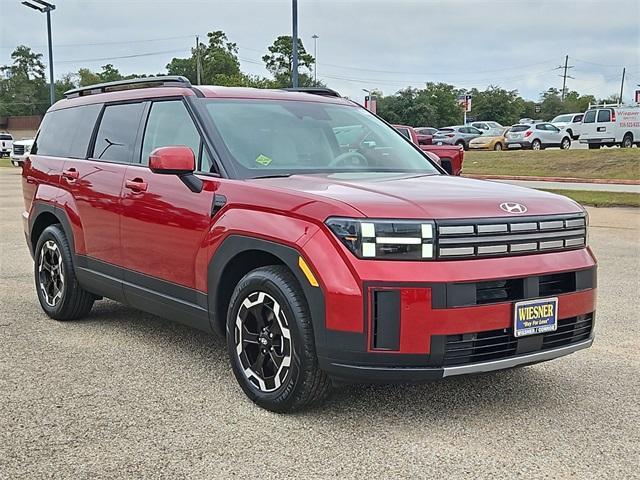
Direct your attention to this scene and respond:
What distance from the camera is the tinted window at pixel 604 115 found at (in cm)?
3322

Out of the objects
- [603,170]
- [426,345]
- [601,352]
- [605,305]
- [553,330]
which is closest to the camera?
[426,345]

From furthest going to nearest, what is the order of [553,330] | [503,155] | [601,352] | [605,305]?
[503,155] < [605,305] < [601,352] < [553,330]

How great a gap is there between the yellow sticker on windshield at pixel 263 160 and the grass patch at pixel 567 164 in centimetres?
2029

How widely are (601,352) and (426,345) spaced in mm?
2267

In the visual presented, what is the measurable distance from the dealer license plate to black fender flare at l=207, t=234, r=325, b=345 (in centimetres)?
96

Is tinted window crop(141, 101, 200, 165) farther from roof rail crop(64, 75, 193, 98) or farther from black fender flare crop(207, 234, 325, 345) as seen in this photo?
black fender flare crop(207, 234, 325, 345)

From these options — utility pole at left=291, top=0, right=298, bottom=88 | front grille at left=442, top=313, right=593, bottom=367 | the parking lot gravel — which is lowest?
the parking lot gravel

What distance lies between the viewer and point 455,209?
147 inches

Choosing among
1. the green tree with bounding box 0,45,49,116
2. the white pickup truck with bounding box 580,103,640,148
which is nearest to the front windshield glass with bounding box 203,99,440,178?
the white pickup truck with bounding box 580,103,640,148

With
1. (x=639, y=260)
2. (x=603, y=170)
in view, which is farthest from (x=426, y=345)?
(x=603, y=170)

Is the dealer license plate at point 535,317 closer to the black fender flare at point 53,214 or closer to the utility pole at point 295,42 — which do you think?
the black fender flare at point 53,214

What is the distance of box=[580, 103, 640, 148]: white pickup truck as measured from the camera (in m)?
32.8

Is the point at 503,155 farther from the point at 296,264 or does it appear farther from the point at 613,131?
the point at 296,264

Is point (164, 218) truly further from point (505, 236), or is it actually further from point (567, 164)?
point (567, 164)
